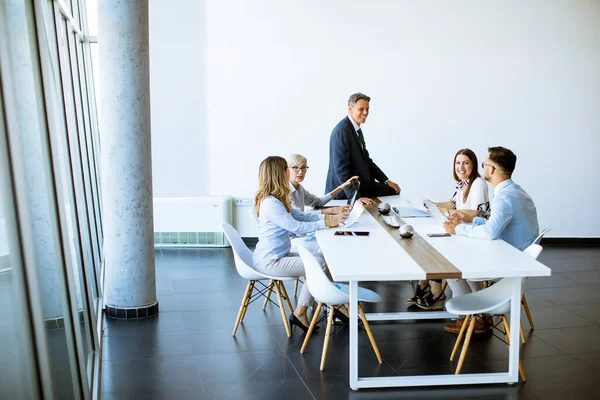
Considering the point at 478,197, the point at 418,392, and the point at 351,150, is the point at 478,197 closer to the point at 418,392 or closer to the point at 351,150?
the point at 351,150

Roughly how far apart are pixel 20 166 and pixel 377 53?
6981mm

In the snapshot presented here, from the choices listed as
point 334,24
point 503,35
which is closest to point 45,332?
point 334,24

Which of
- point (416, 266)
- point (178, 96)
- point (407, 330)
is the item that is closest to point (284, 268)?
point (407, 330)

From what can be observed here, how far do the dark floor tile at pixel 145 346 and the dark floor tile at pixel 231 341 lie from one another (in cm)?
8

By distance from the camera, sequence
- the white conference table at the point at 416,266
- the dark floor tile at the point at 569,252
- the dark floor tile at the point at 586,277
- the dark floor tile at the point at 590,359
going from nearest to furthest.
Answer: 1. the white conference table at the point at 416,266
2. the dark floor tile at the point at 590,359
3. the dark floor tile at the point at 586,277
4. the dark floor tile at the point at 569,252

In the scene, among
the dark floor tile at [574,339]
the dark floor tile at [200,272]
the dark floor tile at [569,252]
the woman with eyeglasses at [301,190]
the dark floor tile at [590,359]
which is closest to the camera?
the dark floor tile at [590,359]

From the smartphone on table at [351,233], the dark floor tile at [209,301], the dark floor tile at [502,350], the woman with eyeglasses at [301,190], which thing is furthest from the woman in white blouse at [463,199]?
the dark floor tile at [209,301]

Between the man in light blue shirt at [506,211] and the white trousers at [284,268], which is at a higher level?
the man in light blue shirt at [506,211]

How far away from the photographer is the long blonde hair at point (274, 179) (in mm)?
5371

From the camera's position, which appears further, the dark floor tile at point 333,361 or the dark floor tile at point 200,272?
the dark floor tile at point 200,272

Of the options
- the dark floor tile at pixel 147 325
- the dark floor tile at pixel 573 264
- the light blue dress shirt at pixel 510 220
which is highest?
the light blue dress shirt at pixel 510 220

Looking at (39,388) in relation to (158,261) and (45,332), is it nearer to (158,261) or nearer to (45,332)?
(45,332)

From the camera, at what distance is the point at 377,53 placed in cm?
888

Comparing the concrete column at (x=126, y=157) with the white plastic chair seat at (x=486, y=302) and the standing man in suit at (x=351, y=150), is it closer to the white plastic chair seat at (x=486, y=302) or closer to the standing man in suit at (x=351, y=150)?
the standing man in suit at (x=351, y=150)
